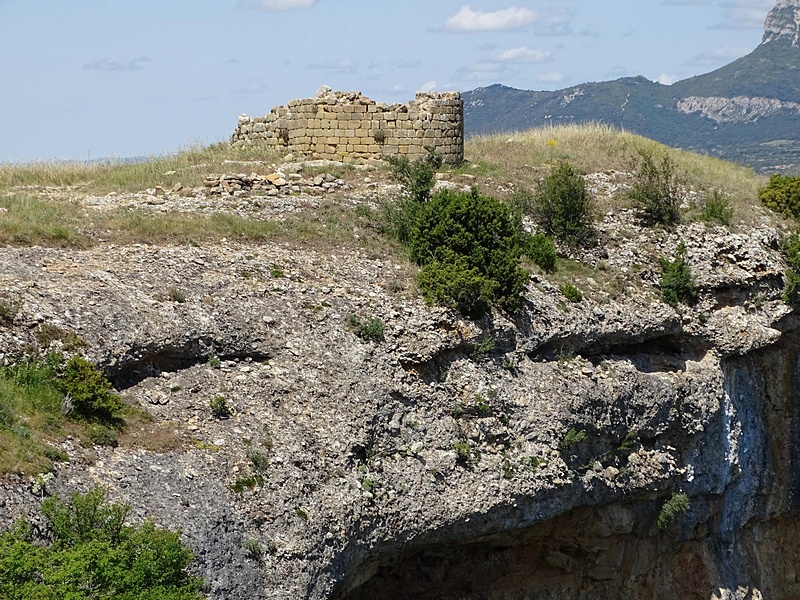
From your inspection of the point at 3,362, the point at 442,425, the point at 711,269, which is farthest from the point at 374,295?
the point at 711,269

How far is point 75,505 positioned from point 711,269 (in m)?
18.0

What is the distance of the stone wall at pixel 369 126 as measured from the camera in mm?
31281

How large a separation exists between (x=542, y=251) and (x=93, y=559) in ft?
48.5

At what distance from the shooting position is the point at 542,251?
25938 mm

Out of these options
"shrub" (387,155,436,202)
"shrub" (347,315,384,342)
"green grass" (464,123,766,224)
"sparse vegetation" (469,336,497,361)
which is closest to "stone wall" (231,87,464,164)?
"shrub" (387,155,436,202)

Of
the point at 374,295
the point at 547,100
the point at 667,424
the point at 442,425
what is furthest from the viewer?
the point at 547,100

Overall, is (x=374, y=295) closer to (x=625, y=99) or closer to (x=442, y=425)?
(x=442, y=425)

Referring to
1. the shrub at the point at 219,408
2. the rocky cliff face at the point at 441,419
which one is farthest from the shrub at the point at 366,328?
the shrub at the point at 219,408

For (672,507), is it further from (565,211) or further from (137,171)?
(137,171)

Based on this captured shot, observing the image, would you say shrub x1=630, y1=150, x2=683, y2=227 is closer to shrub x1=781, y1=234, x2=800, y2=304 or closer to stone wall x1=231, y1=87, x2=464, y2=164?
shrub x1=781, y1=234, x2=800, y2=304

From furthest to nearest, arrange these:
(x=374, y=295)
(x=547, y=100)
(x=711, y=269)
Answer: (x=547, y=100), (x=711, y=269), (x=374, y=295)

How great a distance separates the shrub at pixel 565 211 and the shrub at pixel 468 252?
2.73 metres

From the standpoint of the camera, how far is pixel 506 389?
21906mm

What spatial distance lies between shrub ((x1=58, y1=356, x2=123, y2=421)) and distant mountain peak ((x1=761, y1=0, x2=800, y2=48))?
185582 millimetres
